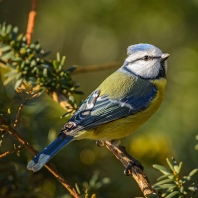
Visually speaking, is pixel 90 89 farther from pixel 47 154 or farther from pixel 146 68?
pixel 47 154

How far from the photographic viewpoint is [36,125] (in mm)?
1655

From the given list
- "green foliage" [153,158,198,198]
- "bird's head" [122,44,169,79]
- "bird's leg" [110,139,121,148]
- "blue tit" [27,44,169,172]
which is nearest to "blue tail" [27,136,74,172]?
"blue tit" [27,44,169,172]

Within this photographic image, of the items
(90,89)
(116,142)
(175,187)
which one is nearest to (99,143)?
(116,142)

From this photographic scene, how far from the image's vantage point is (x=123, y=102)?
1854mm

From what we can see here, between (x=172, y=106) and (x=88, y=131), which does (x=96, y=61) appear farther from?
(x=88, y=131)

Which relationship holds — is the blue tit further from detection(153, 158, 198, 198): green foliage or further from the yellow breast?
detection(153, 158, 198, 198): green foliage

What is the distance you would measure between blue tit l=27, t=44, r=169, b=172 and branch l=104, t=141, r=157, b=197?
10cm

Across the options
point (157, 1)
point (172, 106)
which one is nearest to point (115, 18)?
point (157, 1)

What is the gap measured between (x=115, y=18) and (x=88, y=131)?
0.59m

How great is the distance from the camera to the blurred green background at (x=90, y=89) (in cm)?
155

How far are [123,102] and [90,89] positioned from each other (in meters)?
0.76

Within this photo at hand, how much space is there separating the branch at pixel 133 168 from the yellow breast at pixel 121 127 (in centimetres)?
4

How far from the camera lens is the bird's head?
2021 mm

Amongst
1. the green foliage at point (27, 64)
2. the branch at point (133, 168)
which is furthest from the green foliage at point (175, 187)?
the green foliage at point (27, 64)
